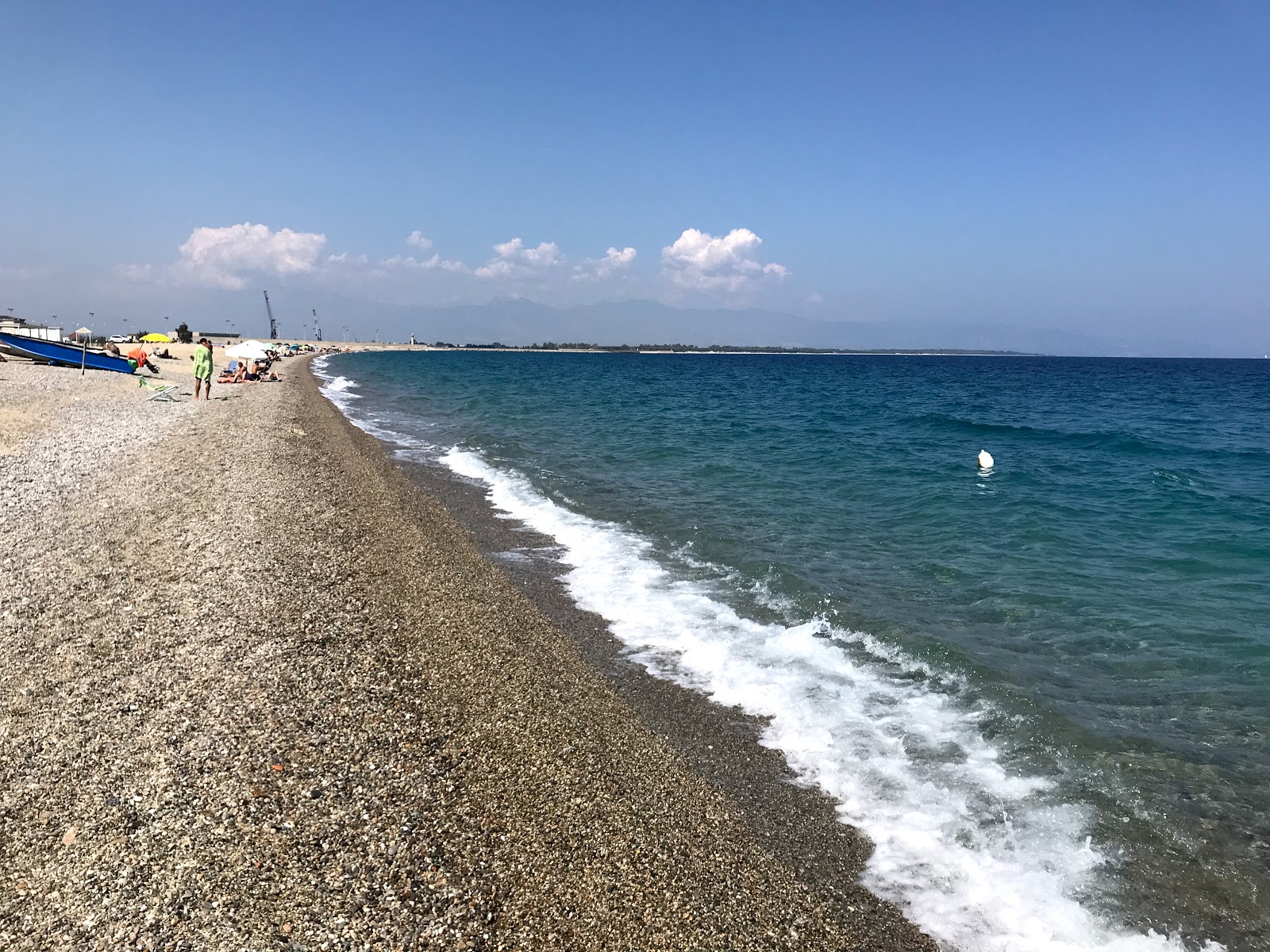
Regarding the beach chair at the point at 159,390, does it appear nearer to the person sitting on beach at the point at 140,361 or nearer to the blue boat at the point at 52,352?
the blue boat at the point at 52,352

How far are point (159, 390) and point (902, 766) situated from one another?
32.0 m

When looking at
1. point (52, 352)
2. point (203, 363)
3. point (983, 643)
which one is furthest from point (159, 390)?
point (983, 643)

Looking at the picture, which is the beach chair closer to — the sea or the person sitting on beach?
the person sitting on beach

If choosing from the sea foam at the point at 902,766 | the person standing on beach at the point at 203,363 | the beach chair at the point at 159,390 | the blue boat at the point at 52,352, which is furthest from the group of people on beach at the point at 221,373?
the sea foam at the point at 902,766

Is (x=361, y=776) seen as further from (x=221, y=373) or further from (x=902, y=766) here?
(x=221, y=373)

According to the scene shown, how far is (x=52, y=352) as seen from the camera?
34.3m

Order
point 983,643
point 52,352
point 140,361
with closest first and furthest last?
point 983,643 → point 52,352 → point 140,361

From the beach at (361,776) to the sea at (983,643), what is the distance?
779 mm

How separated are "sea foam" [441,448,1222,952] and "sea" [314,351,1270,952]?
0.03 meters

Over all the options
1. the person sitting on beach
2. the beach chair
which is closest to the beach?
the beach chair

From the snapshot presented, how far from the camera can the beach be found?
377cm

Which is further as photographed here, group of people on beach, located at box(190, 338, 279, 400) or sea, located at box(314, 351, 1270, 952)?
group of people on beach, located at box(190, 338, 279, 400)

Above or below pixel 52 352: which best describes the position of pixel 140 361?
below

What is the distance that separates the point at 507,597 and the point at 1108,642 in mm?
7379
